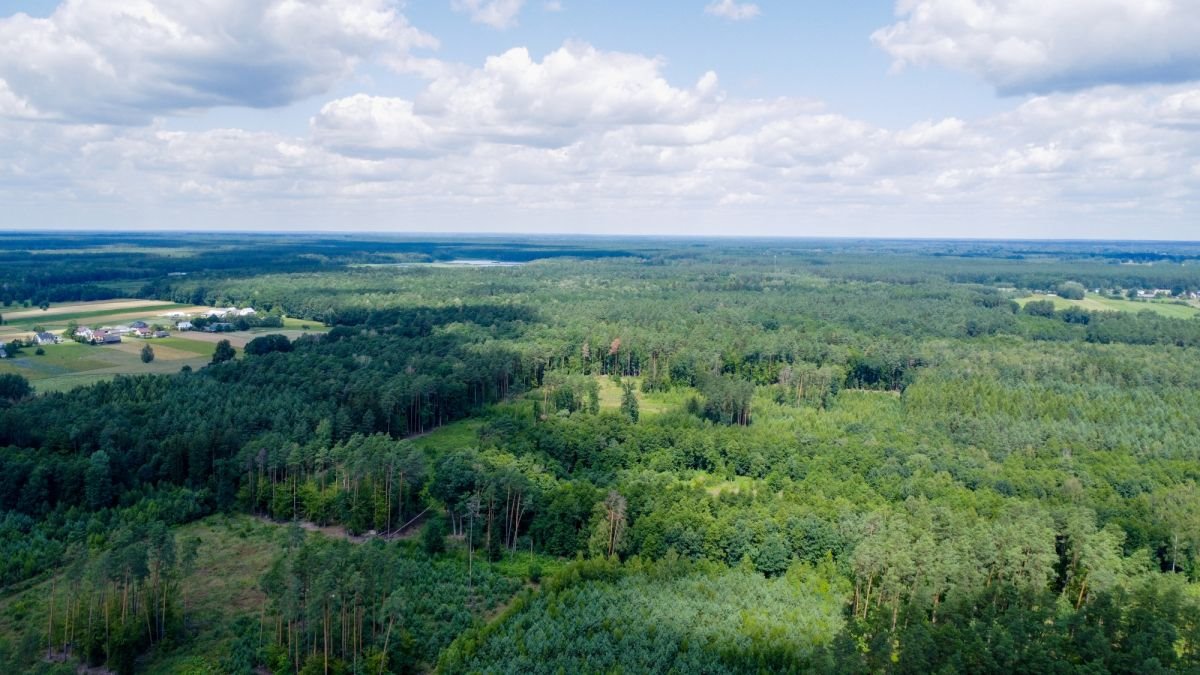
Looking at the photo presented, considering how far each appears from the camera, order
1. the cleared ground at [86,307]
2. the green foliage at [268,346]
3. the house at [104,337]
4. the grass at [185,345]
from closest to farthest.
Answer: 1. the green foliage at [268,346]
2. the grass at [185,345]
3. the house at [104,337]
4. the cleared ground at [86,307]

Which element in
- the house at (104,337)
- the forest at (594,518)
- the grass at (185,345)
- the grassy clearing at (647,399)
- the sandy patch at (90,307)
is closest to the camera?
the forest at (594,518)

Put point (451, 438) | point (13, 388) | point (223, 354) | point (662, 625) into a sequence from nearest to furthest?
point (662, 625), point (13, 388), point (451, 438), point (223, 354)

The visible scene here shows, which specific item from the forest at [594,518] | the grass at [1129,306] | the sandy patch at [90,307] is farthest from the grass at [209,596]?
the grass at [1129,306]

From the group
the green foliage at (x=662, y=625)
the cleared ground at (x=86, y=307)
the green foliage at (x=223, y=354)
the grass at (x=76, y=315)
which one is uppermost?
the cleared ground at (x=86, y=307)

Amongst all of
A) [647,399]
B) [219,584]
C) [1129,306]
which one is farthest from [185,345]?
[1129,306]

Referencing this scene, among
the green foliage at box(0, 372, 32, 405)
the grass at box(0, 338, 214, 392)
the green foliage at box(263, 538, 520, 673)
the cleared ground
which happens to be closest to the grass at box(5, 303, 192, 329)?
the cleared ground

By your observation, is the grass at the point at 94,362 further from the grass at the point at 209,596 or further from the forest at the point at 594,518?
the grass at the point at 209,596

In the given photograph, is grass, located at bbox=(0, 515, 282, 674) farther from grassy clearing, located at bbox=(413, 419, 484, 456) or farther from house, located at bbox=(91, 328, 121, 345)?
house, located at bbox=(91, 328, 121, 345)

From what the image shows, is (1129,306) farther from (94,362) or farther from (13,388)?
(13,388)
